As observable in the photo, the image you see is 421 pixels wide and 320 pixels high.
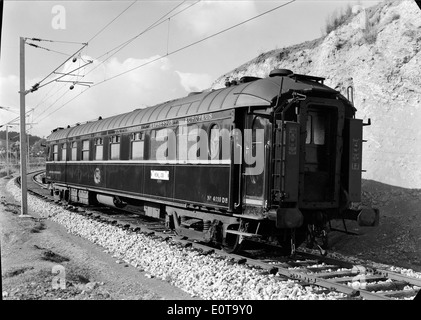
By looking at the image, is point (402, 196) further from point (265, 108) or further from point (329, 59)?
point (329, 59)

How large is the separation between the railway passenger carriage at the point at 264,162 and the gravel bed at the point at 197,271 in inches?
29.7

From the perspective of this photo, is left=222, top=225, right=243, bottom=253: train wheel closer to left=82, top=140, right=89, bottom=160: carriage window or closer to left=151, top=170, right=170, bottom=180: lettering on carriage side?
left=151, top=170, right=170, bottom=180: lettering on carriage side

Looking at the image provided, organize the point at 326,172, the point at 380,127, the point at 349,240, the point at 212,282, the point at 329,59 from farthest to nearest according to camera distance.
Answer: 1. the point at 329,59
2. the point at 380,127
3. the point at 349,240
4. the point at 326,172
5. the point at 212,282

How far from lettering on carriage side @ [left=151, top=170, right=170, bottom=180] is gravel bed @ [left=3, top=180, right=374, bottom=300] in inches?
67.0

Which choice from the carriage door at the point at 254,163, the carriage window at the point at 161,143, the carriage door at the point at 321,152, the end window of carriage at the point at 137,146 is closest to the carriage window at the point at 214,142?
the carriage door at the point at 254,163

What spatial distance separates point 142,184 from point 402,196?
8.19 meters

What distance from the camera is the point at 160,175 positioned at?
12.4m

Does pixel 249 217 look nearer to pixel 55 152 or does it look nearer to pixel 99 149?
pixel 99 149

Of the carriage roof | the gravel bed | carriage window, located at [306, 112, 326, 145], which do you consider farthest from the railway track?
the carriage roof

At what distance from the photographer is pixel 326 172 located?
31.0ft

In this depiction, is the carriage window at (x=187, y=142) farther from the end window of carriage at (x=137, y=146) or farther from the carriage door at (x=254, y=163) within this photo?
the end window of carriage at (x=137, y=146)

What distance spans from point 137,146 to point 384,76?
34.3ft

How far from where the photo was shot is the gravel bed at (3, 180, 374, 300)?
23.2 feet
